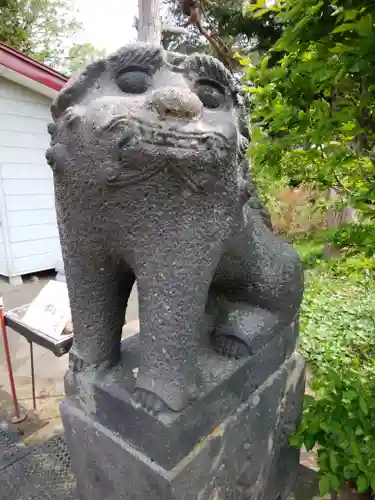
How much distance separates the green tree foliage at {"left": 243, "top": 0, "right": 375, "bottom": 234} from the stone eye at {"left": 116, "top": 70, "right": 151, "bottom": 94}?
20.7 inches

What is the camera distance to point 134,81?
31.9 inches

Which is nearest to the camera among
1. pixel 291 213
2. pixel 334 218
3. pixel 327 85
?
pixel 327 85

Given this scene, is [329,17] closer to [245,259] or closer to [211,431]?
[245,259]

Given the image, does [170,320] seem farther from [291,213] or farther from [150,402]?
[291,213]

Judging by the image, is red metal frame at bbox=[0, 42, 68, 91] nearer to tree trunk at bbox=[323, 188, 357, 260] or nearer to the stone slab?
tree trunk at bbox=[323, 188, 357, 260]

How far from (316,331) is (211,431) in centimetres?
240

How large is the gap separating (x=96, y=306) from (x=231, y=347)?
440 mm

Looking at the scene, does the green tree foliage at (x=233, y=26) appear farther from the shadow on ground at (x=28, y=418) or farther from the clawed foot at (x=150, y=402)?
the clawed foot at (x=150, y=402)

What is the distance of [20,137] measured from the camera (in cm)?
427

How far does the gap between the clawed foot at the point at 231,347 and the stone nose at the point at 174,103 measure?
694mm

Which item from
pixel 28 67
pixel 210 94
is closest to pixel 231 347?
pixel 210 94

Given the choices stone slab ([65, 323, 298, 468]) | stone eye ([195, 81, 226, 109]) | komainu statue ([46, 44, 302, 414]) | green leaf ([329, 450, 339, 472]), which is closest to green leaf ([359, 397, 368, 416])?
green leaf ([329, 450, 339, 472])

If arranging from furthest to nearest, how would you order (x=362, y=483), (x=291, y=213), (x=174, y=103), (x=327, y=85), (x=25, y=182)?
(x=291, y=213) < (x=25, y=182) < (x=327, y=85) < (x=362, y=483) < (x=174, y=103)

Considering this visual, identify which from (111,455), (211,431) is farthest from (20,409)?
(211,431)
